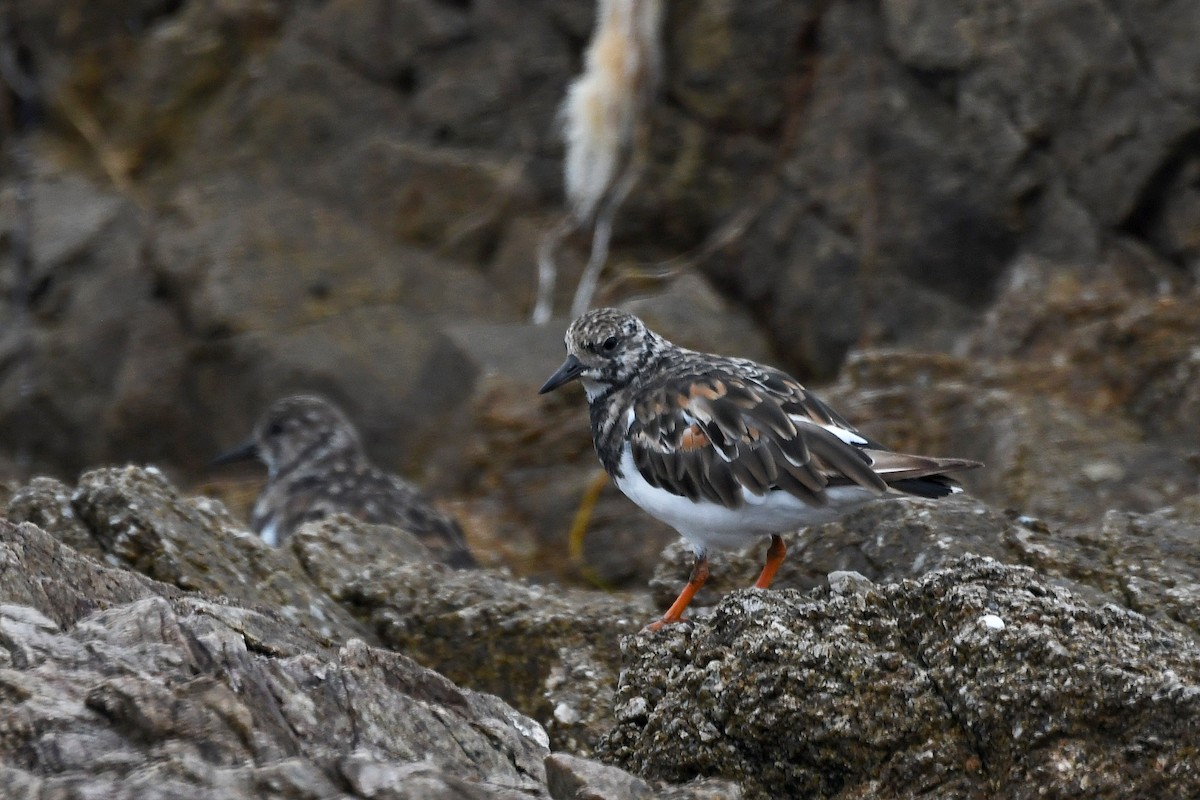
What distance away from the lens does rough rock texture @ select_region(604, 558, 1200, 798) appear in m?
3.97

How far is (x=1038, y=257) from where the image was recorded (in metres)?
10.6

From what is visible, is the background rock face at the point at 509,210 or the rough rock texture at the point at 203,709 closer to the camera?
the rough rock texture at the point at 203,709

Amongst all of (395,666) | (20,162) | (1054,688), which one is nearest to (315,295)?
(20,162)

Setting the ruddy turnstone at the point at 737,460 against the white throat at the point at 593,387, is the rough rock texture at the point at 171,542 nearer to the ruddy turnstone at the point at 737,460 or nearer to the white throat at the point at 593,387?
the ruddy turnstone at the point at 737,460

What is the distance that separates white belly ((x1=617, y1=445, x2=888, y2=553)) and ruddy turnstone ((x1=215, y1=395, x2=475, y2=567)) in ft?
7.44

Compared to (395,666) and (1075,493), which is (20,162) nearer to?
(1075,493)

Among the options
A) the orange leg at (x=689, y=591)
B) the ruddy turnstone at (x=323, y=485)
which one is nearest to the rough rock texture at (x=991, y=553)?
the orange leg at (x=689, y=591)

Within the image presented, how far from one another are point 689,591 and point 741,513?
1.37ft

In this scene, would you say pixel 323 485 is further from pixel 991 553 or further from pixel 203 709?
pixel 203 709

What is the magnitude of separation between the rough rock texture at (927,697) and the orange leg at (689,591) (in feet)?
4.71

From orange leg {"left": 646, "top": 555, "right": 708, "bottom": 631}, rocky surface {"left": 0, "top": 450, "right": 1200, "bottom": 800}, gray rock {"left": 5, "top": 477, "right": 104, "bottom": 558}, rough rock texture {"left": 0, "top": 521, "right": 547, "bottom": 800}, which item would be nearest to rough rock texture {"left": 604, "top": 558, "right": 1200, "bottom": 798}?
rocky surface {"left": 0, "top": 450, "right": 1200, "bottom": 800}

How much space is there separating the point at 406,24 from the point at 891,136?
13.5 ft

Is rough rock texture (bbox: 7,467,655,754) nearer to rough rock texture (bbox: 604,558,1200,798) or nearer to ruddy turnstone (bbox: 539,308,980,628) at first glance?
ruddy turnstone (bbox: 539,308,980,628)

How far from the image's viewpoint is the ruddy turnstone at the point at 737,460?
5.79 metres
